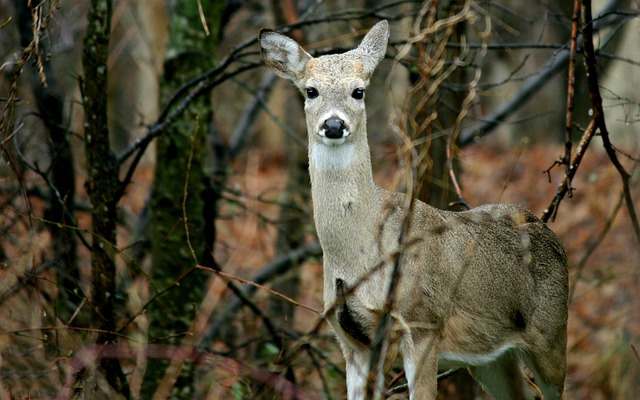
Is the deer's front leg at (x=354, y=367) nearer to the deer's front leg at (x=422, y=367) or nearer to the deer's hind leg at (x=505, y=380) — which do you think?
the deer's front leg at (x=422, y=367)

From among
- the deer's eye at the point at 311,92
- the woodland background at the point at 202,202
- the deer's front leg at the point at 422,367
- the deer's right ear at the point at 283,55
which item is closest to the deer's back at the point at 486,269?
the deer's front leg at the point at 422,367

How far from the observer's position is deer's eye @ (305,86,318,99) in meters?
5.86

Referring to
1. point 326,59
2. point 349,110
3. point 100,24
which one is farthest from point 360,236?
point 100,24

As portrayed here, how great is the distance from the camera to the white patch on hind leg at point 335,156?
5.73 metres

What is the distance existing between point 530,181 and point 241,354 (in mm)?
9657

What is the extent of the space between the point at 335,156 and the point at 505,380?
88.6 inches

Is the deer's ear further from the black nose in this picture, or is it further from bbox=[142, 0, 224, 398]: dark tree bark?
bbox=[142, 0, 224, 398]: dark tree bark

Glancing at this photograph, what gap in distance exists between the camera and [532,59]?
27438mm

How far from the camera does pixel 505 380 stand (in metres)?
6.92

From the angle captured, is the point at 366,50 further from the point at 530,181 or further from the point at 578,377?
the point at 530,181

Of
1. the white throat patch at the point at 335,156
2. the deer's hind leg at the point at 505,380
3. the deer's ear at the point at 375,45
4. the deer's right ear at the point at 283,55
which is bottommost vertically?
the deer's hind leg at the point at 505,380

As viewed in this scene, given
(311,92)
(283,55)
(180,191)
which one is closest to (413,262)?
(311,92)

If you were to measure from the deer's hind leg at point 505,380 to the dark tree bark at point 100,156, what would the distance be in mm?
2528

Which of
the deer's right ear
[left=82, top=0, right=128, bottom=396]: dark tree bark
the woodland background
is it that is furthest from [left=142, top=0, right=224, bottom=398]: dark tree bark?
the deer's right ear
